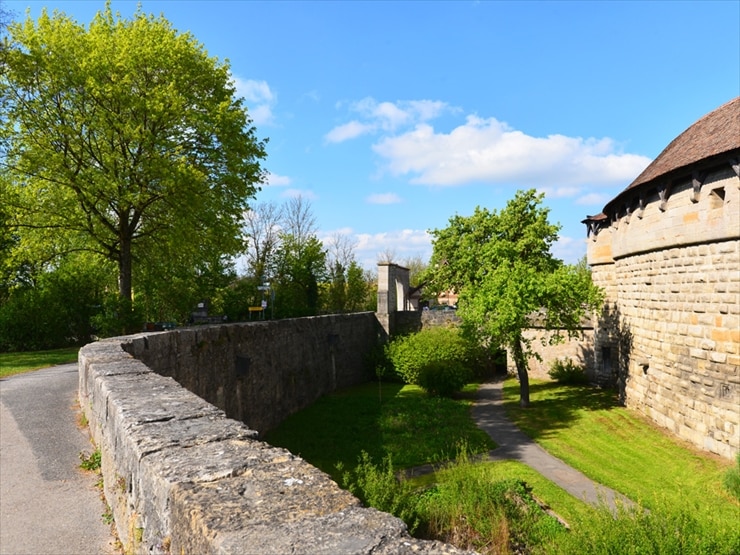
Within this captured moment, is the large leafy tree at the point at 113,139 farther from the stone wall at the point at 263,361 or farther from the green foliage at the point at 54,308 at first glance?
the stone wall at the point at 263,361

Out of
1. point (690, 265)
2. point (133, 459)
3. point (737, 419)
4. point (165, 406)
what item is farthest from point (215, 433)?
point (690, 265)

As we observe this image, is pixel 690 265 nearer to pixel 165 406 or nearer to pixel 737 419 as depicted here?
pixel 737 419

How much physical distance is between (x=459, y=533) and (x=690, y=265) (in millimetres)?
10047

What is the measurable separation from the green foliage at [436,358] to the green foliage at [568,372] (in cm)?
325

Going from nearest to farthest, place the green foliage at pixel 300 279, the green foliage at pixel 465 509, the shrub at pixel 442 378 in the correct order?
the green foliage at pixel 465 509 → the shrub at pixel 442 378 → the green foliage at pixel 300 279

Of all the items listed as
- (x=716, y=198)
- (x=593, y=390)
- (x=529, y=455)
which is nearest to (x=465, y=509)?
(x=529, y=455)

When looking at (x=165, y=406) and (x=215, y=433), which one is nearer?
(x=215, y=433)

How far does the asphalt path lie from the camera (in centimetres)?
388

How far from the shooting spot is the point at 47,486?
4953mm

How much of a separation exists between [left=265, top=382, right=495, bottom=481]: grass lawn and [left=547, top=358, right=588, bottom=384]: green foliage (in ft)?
18.5


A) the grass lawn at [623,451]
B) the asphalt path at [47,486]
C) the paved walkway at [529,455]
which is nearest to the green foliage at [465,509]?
the paved walkway at [529,455]

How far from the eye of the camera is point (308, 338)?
16.9m

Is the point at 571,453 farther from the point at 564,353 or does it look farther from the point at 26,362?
the point at 26,362

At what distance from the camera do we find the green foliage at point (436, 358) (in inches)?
781
